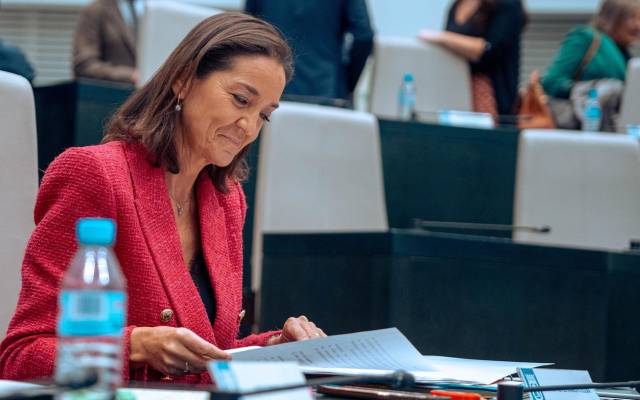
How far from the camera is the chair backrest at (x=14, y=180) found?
1.96 m

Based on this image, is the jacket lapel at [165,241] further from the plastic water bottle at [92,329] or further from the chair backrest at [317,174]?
the chair backrest at [317,174]

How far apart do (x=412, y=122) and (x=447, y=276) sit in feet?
4.58

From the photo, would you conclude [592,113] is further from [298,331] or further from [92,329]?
[92,329]

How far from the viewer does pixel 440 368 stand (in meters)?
1.63

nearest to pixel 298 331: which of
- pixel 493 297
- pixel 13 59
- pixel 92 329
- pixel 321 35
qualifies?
pixel 92 329

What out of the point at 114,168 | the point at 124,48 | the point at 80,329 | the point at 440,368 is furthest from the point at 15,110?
the point at 124,48

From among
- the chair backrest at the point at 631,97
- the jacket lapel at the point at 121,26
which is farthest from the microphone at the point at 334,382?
the jacket lapel at the point at 121,26

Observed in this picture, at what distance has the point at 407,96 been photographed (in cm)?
493

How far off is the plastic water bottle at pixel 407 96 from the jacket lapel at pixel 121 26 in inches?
49.5

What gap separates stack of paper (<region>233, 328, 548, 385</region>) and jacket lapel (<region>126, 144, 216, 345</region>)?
0.39 m

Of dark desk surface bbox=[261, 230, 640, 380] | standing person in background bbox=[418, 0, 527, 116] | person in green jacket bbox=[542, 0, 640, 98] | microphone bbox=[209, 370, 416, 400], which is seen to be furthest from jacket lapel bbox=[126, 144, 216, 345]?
person in green jacket bbox=[542, 0, 640, 98]

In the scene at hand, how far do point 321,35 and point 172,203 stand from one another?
2666 millimetres

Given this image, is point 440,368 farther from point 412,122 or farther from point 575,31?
point 575,31

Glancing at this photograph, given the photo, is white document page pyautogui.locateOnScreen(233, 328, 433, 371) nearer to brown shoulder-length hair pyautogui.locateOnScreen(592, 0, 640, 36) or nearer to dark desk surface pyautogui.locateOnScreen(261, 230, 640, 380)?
dark desk surface pyautogui.locateOnScreen(261, 230, 640, 380)
